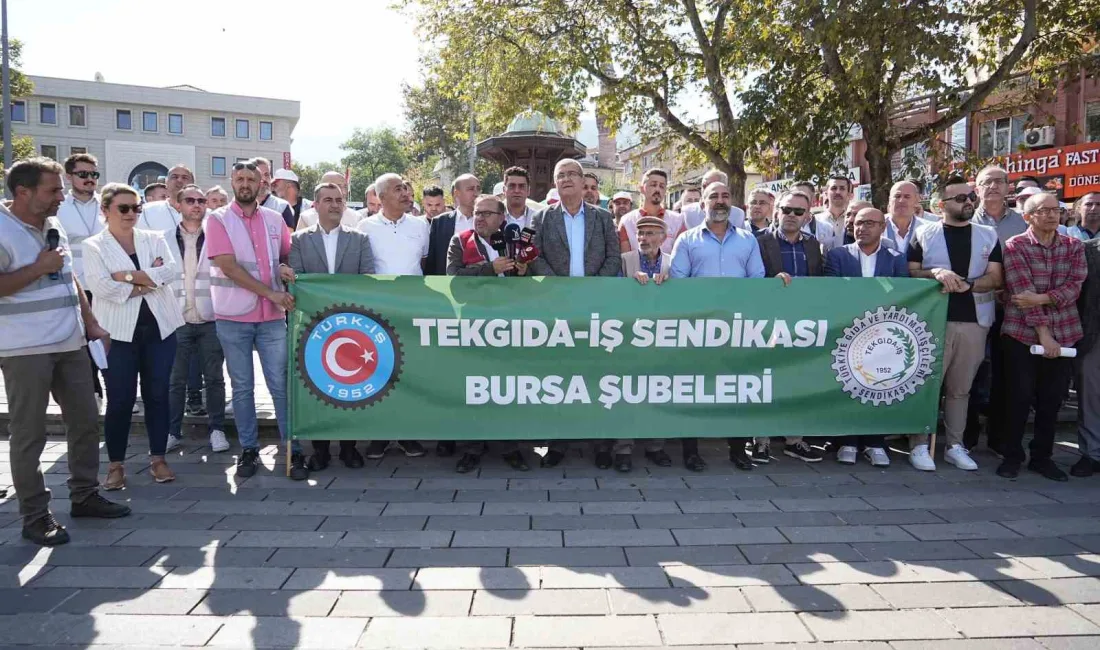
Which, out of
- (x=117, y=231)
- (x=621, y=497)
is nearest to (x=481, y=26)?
(x=117, y=231)

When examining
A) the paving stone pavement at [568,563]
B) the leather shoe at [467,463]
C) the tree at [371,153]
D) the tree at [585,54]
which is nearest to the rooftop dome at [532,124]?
the tree at [585,54]

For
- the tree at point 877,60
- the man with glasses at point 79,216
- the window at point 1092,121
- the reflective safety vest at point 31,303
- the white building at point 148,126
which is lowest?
the reflective safety vest at point 31,303

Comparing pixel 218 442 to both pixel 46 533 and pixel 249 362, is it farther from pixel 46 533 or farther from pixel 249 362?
pixel 46 533

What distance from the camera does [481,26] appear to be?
44.0 ft

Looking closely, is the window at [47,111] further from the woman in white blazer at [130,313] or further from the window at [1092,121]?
the window at [1092,121]

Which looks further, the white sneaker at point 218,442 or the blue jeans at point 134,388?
the white sneaker at point 218,442

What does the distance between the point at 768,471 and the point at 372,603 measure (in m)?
3.18

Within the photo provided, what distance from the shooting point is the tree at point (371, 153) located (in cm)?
6969

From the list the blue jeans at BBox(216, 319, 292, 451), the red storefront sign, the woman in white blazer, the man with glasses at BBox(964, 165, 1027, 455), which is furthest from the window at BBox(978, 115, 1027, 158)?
the woman in white blazer

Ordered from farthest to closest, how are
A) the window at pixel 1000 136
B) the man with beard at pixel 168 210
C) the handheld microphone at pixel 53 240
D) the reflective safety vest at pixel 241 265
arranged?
the window at pixel 1000 136, the man with beard at pixel 168 210, the reflective safety vest at pixel 241 265, the handheld microphone at pixel 53 240

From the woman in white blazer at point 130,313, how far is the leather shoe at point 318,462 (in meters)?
0.91

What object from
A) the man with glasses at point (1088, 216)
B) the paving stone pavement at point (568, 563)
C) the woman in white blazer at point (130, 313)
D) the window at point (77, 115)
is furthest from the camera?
the window at point (77, 115)

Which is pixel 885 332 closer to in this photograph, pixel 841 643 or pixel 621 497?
pixel 621 497

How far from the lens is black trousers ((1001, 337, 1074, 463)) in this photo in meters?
5.34
